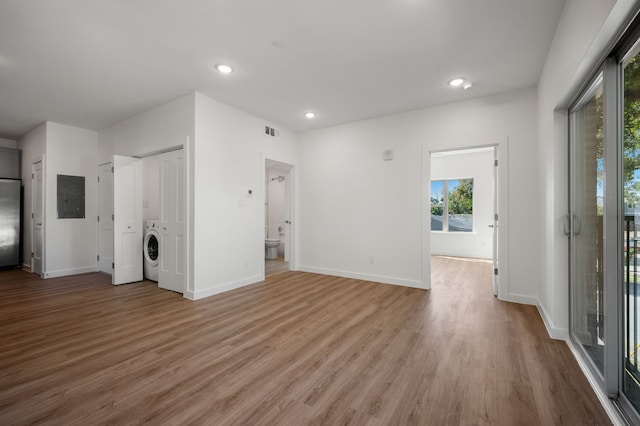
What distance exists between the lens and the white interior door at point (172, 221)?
396cm

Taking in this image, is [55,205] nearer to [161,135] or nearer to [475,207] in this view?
[161,135]

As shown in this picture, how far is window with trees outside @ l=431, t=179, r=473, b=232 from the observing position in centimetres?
752

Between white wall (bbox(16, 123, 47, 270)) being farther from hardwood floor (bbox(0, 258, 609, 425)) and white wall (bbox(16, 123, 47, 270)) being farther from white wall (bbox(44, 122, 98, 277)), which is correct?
hardwood floor (bbox(0, 258, 609, 425))

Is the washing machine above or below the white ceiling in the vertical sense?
below

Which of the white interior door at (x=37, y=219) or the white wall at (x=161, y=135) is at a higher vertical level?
the white wall at (x=161, y=135)

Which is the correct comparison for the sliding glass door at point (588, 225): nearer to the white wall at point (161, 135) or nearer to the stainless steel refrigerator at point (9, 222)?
the white wall at point (161, 135)

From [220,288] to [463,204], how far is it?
6607mm

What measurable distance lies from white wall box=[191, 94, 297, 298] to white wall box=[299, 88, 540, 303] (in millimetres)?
1123

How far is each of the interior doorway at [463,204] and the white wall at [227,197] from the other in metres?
4.59

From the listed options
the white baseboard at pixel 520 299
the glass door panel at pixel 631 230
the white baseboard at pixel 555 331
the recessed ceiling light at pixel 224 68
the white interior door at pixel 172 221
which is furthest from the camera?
the white interior door at pixel 172 221

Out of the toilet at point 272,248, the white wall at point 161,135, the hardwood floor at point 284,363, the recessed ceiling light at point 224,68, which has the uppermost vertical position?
the recessed ceiling light at point 224,68

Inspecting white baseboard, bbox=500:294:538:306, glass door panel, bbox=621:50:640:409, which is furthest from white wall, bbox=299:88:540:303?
glass door panel, bbox=621:50:640:409

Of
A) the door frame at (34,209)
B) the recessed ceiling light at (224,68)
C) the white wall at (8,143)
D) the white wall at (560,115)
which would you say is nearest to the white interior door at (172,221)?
the recessed ceiling light at (224,68)

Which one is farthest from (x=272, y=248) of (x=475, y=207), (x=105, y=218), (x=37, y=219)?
(x=475, y=207)
